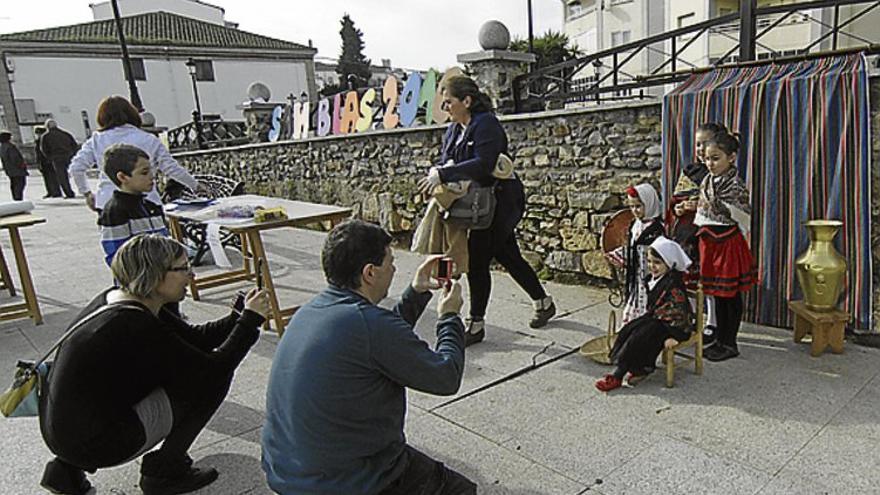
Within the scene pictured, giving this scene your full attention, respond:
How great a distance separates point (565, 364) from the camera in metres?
3.40

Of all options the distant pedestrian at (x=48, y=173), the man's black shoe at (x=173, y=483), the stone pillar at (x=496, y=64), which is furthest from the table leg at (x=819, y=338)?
the distant pedestrian at (x=48, y=173)

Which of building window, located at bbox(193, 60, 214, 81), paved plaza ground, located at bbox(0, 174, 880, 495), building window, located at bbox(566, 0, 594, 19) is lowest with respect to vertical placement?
paved plaza ground, located at bbox(0, 174, 880, 495)

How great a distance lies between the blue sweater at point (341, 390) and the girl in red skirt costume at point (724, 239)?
2.12m

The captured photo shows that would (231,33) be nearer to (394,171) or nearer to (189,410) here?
(394,171)

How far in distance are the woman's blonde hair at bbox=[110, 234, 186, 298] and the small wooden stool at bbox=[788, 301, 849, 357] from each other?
10.4 feet

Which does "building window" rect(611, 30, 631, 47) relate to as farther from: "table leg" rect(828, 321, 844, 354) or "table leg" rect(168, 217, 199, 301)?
"table leg" rect(828, 321, 844, 354)

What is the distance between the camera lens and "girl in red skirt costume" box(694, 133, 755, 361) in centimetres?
318

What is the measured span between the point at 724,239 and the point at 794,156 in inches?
27.7

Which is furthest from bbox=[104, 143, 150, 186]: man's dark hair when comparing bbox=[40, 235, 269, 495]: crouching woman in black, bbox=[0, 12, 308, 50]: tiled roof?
bbox=[0, 12, 308, 50]: tiled roof

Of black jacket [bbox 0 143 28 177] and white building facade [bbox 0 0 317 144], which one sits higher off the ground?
white building facade [bbox 0 0 317 144]

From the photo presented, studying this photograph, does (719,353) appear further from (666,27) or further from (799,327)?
(666,27)

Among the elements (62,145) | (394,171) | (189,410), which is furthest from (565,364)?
(62,145)

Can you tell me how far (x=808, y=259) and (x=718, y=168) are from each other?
0.71 meters

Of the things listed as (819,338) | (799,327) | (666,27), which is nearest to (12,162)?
(799,327)
